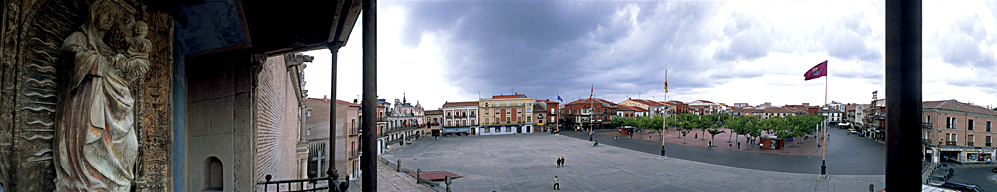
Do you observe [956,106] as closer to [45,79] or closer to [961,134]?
[961,134]

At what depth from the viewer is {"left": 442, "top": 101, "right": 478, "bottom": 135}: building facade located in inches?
2781

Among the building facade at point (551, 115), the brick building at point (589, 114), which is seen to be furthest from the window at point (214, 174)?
the brick building at point (589, 114)

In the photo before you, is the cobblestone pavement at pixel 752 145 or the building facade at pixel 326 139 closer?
the building facade at pixel 326 139

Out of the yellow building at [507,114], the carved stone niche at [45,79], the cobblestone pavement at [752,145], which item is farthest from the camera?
the yellow building at [507,114]

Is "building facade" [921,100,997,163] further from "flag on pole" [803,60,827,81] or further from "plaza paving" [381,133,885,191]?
"flag on pole" [803,60,827,81]

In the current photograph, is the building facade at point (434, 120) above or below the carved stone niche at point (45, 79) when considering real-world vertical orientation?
below

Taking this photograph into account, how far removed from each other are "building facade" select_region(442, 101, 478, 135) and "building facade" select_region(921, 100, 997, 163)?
59.3m

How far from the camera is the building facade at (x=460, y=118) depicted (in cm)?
7062

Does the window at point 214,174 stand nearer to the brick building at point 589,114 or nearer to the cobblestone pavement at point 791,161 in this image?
the cobblestone pavement at point 791,161

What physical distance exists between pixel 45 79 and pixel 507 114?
70.5 meters

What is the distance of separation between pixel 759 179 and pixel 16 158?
2703 cm

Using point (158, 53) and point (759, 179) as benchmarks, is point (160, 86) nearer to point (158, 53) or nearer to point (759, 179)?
point (158, 53)

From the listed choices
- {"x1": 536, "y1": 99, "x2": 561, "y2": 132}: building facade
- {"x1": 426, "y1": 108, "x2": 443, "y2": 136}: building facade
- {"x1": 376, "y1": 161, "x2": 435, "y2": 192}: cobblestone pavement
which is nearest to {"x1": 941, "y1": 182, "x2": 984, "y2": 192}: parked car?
{"x1": 376, "y1": 161, "x2": 435, "y2": 192}: cobblestone pavement

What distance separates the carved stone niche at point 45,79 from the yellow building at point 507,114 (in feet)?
223
